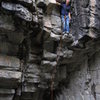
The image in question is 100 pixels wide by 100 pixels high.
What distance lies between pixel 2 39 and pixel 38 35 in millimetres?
1250

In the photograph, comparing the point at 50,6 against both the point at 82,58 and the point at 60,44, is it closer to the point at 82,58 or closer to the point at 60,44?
the point at 60,44

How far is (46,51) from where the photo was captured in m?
6.31

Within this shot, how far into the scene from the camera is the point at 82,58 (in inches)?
264

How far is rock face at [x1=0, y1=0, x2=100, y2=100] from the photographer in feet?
19.0

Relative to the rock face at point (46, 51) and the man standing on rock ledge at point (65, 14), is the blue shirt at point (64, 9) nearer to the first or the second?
the man standing on rock ledge at point (65, 14)

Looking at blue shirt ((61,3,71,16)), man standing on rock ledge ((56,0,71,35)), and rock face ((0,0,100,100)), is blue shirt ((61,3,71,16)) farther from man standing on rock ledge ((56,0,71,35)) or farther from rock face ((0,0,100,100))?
rock face ((0,0,100,100))

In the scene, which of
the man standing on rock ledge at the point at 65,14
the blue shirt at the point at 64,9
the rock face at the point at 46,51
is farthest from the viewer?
the blue shirt at the point at 64,9

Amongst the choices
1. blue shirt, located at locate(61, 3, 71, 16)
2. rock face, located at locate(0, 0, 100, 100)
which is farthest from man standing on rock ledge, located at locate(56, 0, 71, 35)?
rock face, located at locate(0, 0, 100, 100)

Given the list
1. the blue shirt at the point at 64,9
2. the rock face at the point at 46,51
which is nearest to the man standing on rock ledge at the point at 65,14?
the blue shirt at the point at 64,9

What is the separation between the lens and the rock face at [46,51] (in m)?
5.78

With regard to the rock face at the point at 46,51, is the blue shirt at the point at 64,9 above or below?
above

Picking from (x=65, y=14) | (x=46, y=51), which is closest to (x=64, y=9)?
→ (x=65, y=14)

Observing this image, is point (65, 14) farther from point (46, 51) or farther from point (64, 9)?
point (46, 51)

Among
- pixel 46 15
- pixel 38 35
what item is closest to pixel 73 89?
pixel 38 35
